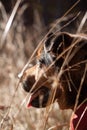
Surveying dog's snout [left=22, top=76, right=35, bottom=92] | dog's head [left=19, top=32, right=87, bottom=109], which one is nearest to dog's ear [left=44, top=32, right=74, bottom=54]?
dog's head [left=19, top=32, right=87, bottom=109]

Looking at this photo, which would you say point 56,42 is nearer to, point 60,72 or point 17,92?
point 60,72

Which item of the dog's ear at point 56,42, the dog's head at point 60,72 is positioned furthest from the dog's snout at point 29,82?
the dog's ear at point 56,42

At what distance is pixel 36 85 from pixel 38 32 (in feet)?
12.1

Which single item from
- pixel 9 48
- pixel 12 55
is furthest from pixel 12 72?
pixel 9 48

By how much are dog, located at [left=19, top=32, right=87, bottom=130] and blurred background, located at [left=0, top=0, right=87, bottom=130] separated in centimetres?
7

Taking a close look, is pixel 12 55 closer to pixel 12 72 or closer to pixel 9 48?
pixel 9 48

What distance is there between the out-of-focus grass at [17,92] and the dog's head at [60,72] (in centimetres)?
9

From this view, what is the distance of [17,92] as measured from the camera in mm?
3422

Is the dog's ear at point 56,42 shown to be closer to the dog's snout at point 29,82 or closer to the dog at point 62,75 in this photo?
the dog at point 62,75

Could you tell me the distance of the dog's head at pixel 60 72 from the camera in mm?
2025

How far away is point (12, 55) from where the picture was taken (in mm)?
4766

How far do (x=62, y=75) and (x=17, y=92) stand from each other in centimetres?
137

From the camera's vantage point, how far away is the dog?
202 centimetres

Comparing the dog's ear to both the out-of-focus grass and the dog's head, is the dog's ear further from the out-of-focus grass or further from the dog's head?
the out-of-focus grass
